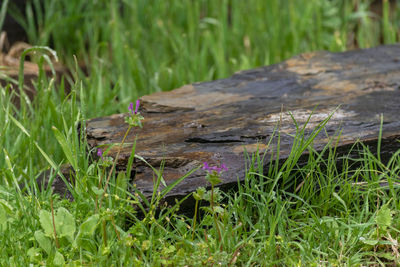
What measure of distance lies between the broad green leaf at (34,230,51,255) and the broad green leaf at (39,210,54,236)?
0.06 ft

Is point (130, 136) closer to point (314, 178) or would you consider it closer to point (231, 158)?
point (231, 158)

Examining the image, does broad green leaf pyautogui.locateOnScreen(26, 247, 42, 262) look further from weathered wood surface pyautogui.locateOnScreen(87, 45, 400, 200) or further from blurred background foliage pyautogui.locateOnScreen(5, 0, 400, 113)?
blurred background foliage pyautogui.locateOnScreen(5, 0, 400, 113)

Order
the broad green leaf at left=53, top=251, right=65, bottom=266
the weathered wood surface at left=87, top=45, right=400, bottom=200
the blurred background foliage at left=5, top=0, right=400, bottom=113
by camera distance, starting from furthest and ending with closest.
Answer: the blurred background foliage at left=5, top=0, right=400, bottom=113 → the weathered wood surface at left=87, top=45, right=400, bottom=200 → the broad green leaf at left=53, top=251, right=65, bottom=266

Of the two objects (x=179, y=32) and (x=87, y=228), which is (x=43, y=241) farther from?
(x=179, y=32)

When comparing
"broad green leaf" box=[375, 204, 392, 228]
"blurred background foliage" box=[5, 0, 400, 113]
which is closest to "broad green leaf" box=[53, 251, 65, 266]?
"broad green leaf" box=[375, 204, 392, 228]

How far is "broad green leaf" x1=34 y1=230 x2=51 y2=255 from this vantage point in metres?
1.78

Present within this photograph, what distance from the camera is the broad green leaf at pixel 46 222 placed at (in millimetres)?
1791

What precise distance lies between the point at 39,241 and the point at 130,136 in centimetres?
65

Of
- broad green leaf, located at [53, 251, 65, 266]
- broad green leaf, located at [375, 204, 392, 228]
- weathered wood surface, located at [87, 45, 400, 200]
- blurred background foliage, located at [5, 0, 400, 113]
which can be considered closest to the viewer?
broad green leaf, located at [53, 251, 65, 266]

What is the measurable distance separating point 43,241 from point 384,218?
45.0 inches

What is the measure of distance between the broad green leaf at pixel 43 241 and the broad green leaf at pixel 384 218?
1.10 meters

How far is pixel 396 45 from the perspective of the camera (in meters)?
3.30

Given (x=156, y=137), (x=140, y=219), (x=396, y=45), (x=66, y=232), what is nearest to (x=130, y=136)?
(x=156, y=137)

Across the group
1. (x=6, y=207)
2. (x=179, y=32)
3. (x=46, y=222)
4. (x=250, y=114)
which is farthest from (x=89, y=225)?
(x=179, y=32)
